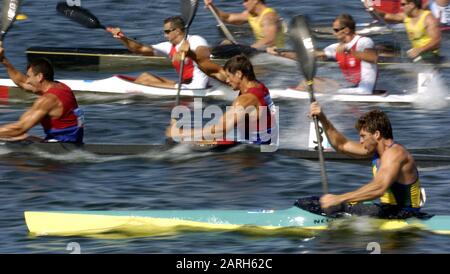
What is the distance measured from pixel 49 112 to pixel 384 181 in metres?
4.87

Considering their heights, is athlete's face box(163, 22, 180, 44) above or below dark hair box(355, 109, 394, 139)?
above

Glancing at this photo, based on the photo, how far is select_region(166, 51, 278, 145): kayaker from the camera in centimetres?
1462

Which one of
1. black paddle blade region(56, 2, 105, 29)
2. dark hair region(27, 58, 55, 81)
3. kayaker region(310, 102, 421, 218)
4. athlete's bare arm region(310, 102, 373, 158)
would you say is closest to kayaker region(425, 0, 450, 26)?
black paddle blade region(56, 2, 105, 29)

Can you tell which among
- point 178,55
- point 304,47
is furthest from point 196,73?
point 304,47

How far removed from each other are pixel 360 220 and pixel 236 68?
3241mm

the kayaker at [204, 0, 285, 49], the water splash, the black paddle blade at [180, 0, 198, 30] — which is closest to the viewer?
the black paddle blade at [180, 0, 198, 30]

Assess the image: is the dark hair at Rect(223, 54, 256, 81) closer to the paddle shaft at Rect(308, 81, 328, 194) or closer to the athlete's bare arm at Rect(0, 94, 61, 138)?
the paddle shaft at Rect(308, 81, 328, 194)

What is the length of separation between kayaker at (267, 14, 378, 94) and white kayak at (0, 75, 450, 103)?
0.38 ft

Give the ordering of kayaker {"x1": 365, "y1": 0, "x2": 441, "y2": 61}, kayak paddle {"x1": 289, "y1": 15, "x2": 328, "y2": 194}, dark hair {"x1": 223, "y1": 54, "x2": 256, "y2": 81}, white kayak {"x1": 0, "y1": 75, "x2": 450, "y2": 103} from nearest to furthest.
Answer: kayak paddle {"x1": 289, "y1": 15, "x2": 328, "y2": 194} → dark hair {"x1": 223, "y1": 54, "x2": 256, "y2": 81} → white kayak {"x1": 0, "y1": 75, "x2": 450, "y2": 103} → kayaker {"x1": 365, "y1": 0, "x2": 441, "y2": 61}

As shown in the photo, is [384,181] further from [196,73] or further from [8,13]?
[196,73]

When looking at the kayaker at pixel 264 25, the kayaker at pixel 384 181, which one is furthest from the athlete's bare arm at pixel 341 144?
the kayaker at pixel 264 25

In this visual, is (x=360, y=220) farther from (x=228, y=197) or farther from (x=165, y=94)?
(x=165, y=94)

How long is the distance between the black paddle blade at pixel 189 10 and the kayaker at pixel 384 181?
5032 millimetres
